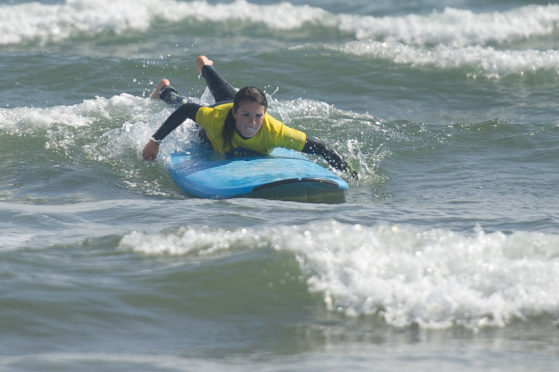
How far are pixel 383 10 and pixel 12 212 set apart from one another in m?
12.0

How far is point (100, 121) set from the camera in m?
9.05

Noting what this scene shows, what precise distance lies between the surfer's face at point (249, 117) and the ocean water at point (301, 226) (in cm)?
78

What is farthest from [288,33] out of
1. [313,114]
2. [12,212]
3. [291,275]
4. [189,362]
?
[189,362]

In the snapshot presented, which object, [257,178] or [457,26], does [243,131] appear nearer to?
[257,178]

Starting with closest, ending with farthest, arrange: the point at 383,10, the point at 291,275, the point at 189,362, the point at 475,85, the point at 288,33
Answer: the point at 189,362 < the point at 291,275 < the point at 475,85 < the point at 288,33 < the point at 383,10

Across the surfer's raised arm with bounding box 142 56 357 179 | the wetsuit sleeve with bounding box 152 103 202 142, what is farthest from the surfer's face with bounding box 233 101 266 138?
the wetsuit sleeve with bounding box 152 103 202 142

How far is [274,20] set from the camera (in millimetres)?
16062

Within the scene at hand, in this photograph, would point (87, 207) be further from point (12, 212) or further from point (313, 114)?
point (313, 114)

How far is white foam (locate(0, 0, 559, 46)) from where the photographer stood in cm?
1482

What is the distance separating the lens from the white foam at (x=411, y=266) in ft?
13.4

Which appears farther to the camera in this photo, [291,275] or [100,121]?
[100,121]

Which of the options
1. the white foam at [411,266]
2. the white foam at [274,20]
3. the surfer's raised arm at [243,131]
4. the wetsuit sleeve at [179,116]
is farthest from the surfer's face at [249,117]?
the white foam at [274,20]

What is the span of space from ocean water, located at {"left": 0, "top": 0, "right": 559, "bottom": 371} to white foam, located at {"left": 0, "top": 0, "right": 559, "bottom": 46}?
4.84 ft

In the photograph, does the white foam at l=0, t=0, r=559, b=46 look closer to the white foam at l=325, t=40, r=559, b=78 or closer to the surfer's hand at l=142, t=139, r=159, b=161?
the white foam at l=325, t=40, r=559, b=78
